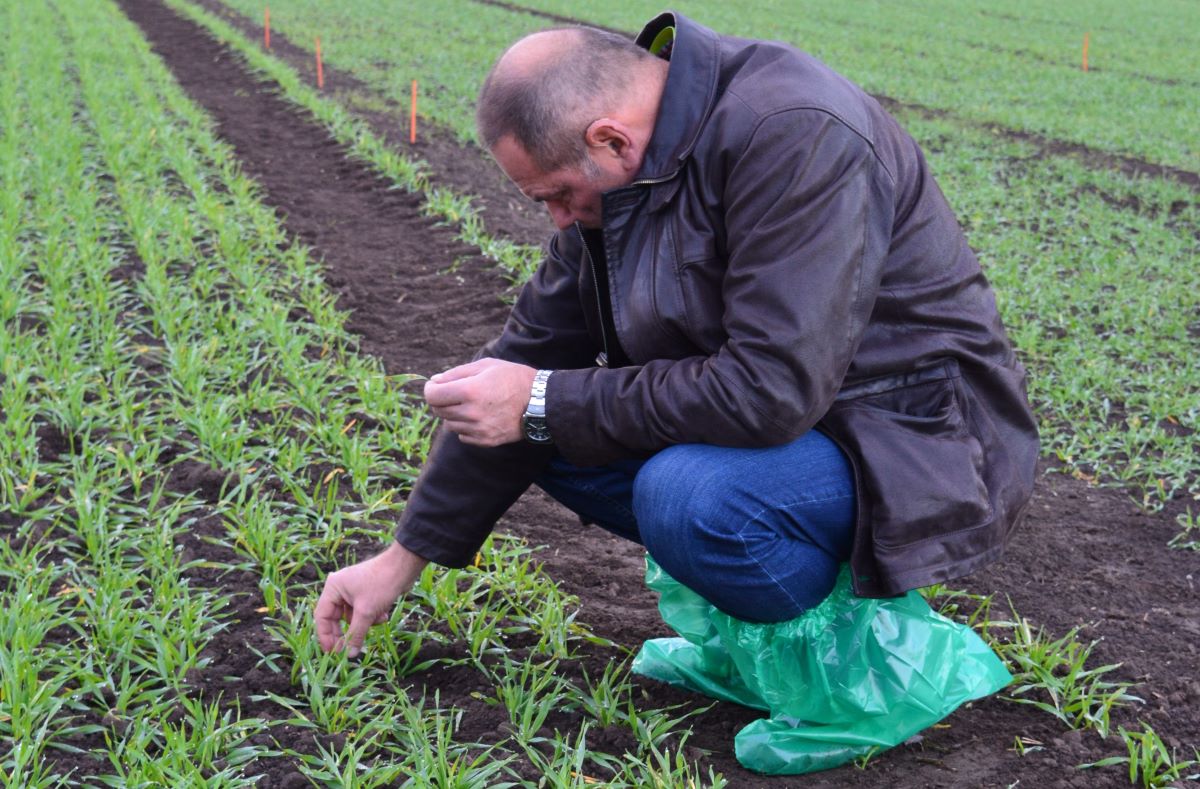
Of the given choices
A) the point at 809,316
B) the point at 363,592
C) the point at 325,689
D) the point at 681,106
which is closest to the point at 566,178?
the point at 681,106

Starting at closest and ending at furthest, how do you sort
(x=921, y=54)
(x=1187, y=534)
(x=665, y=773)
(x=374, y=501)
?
1. (x=665, y=773)
2. (x=374, y=501)
3. (x=1187, y=534)
4. (x=921, y=54)

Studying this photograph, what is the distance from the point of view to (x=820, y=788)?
228 cm

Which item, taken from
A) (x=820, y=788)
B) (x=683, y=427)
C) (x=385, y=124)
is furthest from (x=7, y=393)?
(x=385, y=124)

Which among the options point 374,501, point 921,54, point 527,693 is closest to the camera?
point 527,693

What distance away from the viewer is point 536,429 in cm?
223

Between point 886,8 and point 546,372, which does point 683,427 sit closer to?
point 546,372

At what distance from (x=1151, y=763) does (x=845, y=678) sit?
22.2 inches

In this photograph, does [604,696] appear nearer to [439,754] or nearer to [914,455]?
[439,754]

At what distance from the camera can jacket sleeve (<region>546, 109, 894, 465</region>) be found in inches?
78.4

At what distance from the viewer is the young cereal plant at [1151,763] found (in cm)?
223

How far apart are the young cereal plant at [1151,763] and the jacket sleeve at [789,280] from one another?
86 centimetres

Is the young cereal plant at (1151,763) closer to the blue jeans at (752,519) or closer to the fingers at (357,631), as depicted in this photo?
the blue jeans at (752,519)

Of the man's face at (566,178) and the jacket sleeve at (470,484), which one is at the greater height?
the man's face at (566,178)

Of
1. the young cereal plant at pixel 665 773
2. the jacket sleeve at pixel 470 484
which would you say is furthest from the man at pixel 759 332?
the young cereal plant at pixel 665 773
